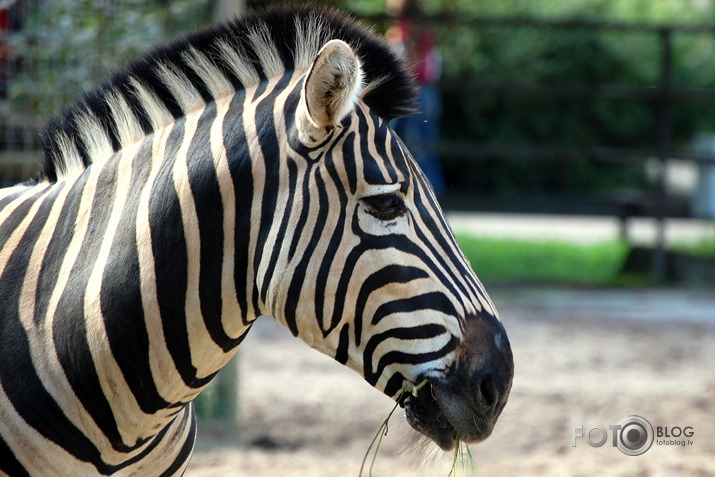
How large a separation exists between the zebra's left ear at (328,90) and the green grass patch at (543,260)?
787 cm

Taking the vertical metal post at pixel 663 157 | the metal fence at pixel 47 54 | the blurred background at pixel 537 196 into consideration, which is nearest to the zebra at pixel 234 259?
the blurred background at pixel 537 196

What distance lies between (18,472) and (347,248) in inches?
39.5

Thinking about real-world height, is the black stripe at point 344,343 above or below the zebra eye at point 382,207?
below

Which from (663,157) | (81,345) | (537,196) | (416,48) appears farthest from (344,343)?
(537,196)

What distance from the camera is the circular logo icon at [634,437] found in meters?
4.71

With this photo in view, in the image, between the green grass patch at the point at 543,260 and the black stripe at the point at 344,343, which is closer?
the black stripe at the point at 344,343

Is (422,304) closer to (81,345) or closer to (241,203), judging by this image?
(241,203)

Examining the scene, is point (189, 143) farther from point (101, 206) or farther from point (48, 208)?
point (48, 208)

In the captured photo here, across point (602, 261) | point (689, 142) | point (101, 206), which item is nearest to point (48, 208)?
point (101, 206)

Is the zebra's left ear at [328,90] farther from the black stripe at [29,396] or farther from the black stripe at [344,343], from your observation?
the black stripe at [29,396]

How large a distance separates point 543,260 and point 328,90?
10.0 m

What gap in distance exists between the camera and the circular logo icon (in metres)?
4.71

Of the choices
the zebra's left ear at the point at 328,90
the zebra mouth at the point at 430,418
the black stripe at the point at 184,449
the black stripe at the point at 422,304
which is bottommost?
the black stripe at the point at 184,449

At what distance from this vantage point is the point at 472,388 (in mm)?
1971
